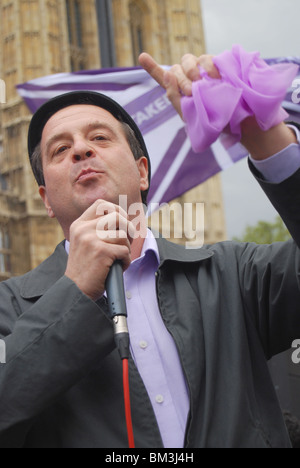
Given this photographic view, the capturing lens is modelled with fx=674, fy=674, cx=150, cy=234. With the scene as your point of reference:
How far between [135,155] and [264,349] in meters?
0.57

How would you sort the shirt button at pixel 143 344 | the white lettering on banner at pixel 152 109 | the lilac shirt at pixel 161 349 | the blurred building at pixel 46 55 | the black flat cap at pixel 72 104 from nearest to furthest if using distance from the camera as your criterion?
the lilac shirt at pixel 161 349 → the shirt button at pixel 143 344 → the black flat cap at pixel 72 104 → the white lettering on banner at pixel 152 109 → the blurred building at pixel 46 55

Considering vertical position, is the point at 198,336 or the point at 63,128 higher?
the point at 63,128

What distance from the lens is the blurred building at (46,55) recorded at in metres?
19.6

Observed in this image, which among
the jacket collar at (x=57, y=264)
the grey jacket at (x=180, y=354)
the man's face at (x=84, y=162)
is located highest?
the man's face at (x=84, y=162)

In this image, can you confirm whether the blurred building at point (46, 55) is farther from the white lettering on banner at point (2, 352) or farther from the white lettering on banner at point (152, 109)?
the white lettering on banner at point (2, 352)

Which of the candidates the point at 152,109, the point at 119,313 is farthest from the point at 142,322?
the point at 152,109

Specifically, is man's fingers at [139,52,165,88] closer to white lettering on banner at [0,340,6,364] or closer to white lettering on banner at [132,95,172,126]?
white lettering on banner at [0,340,6,364]

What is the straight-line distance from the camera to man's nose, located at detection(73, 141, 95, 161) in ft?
4.56

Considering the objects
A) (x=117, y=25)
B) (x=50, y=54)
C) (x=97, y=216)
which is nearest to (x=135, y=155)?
(x=97, y=216)

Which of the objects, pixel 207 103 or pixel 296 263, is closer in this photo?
pixel 207 103

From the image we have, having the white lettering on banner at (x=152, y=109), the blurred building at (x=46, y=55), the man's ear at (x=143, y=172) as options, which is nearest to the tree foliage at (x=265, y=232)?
the blurred building at (x=46, y=55)

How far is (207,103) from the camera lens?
1.10m

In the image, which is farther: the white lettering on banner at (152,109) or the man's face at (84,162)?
the white lettering on banner at (152,109)

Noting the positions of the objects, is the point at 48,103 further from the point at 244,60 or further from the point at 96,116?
the point at 244,60
